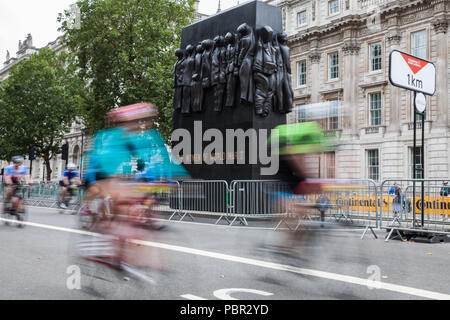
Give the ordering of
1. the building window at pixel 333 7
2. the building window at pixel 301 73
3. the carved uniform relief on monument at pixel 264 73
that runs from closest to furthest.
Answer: the carved uniform relief on monument at pixel 264 73, the building window at pixel 333 7, the building window at pixel 301 73

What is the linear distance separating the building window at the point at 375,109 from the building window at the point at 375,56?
6.15ft

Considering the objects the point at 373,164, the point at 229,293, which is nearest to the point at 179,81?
the point at 229,293

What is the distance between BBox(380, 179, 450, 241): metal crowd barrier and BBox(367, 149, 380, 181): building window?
74.2ft

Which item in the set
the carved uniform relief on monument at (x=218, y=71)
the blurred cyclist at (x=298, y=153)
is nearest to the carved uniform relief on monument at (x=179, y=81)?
the carved uniform relief on monument at (x=218, y=71)

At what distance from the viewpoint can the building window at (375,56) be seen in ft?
111

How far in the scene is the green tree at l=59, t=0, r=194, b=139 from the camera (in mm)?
31656

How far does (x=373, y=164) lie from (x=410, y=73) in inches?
919

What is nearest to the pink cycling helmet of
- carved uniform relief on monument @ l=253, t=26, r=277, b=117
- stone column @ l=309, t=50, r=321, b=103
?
carved uniform relief on monument @ l=253, t=26, r=277, b=117

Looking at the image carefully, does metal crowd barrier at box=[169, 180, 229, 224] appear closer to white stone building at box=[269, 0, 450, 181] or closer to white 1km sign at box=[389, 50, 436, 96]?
white 1km sign at box=[389, 50, 436, 96]

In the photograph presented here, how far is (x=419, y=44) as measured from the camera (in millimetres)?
31438

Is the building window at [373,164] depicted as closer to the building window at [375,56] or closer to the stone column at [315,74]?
the building window at [375,56]

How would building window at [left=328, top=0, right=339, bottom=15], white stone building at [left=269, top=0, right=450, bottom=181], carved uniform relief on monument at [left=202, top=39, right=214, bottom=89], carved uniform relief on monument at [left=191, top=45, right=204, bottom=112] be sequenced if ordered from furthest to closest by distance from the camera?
building window at [left=328, top=0, right=339, bottom=15] → white stone building at [left=269, top=0, right=450, bottom=181] → carved uniform relief on monument at [left=191, top=45, right=204, bottom=112] → carved uniform relief on monument at [left=202, top=39, right=214, bottom=89]
